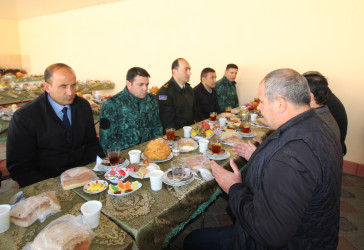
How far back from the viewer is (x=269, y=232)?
96 cm

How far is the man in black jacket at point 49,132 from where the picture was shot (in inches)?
72.6

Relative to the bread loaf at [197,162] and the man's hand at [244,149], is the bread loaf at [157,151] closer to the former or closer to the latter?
the bread loaf at [197,162]

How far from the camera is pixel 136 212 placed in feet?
3.86

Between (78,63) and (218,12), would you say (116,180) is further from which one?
(78,63)

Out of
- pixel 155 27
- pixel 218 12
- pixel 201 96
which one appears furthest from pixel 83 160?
pixel 155 27

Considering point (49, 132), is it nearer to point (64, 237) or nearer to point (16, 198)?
point (16, 198)

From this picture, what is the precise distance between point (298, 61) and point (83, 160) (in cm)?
431

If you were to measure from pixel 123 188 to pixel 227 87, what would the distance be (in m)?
4.06

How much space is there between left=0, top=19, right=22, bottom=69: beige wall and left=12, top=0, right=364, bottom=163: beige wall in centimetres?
417

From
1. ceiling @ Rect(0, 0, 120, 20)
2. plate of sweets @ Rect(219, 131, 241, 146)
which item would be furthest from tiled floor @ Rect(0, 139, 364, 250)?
ceiling @ Rect(0, 0, 120, 20)

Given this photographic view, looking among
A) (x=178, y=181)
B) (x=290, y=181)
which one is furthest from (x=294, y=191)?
(x=178, y=181)

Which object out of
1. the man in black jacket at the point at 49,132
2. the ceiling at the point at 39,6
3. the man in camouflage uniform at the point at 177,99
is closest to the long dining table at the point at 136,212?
the man in black jacket at the point at 49,132

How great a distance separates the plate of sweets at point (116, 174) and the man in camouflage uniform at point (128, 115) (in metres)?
0.93

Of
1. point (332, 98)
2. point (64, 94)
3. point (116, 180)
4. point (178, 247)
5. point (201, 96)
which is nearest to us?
point (116, 180)
